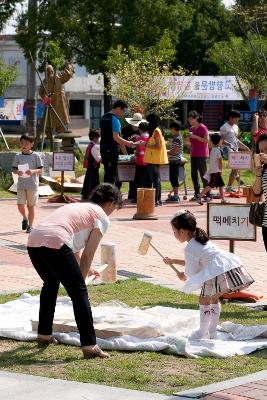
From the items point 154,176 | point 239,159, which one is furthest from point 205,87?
point 154,176

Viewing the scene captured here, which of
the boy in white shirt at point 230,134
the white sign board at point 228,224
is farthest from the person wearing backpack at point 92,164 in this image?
the white sign board at point 228,224

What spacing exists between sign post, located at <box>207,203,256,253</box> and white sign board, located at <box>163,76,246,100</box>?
25.5m

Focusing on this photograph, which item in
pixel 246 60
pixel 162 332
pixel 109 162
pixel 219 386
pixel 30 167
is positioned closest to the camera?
pixel 219 386

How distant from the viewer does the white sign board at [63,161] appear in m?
20.2

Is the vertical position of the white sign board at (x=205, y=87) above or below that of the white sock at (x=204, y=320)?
above

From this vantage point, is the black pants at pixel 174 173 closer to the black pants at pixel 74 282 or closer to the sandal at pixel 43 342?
the sandal at pixel 43 342

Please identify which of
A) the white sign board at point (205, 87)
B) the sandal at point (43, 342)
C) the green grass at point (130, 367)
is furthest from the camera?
the white sign board at point (205, 87)

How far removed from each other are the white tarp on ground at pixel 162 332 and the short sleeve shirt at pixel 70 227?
90 cm

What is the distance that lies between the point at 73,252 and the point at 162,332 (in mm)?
1125

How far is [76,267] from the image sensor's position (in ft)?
27.3

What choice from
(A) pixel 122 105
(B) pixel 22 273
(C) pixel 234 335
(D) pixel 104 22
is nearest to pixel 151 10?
(D) pixel 104 22

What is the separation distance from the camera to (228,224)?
37.4ft

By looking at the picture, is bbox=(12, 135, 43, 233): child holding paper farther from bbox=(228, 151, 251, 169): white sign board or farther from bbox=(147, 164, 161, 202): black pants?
bbox=(228, 151, 251, 169): white sign board

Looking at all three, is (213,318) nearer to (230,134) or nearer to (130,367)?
(130,367)
